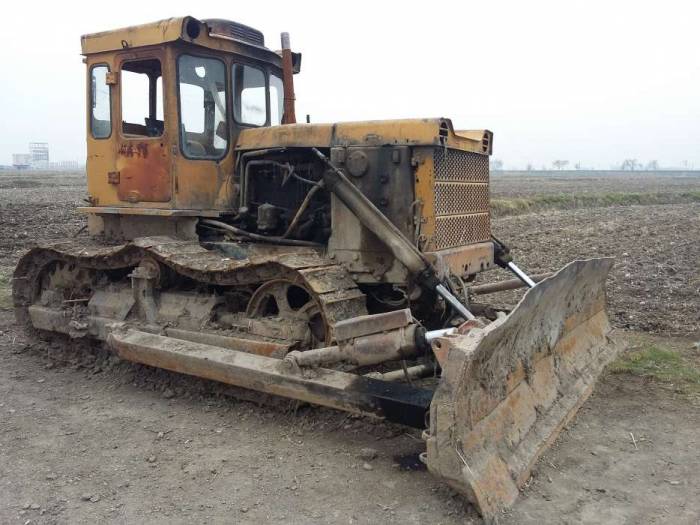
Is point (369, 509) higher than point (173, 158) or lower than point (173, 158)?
lower

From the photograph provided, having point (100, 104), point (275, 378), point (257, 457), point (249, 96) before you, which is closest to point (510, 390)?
point (275, 378)

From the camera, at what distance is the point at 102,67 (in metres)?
6.68

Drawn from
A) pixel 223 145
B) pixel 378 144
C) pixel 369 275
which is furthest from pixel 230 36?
pixel 369 275

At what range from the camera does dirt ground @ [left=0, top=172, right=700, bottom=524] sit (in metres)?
3.85

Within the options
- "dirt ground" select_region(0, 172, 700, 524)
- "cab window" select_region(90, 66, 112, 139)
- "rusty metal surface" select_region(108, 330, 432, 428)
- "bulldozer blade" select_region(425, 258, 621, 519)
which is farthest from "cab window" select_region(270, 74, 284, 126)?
"bulldozer blade" select_region(425, 258, 621, 519)

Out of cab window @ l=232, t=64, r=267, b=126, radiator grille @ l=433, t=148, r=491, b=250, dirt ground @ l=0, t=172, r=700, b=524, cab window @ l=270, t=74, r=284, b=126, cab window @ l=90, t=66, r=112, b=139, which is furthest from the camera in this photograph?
cab window @ l=270, t=74, r=284, b=126

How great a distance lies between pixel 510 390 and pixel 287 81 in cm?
392

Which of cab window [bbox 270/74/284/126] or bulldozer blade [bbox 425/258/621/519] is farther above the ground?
cab window [bbox 270/74/284/126]

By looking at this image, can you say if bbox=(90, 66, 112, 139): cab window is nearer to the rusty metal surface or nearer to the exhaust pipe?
the exhaust pipe

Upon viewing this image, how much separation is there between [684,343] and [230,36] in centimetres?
570

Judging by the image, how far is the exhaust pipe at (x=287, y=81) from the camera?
6.56m

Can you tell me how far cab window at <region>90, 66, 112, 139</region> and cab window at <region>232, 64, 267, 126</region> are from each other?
1.31 metres

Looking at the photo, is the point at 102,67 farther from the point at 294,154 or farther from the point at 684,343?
the point at 684,343

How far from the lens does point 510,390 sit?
4430 mm
